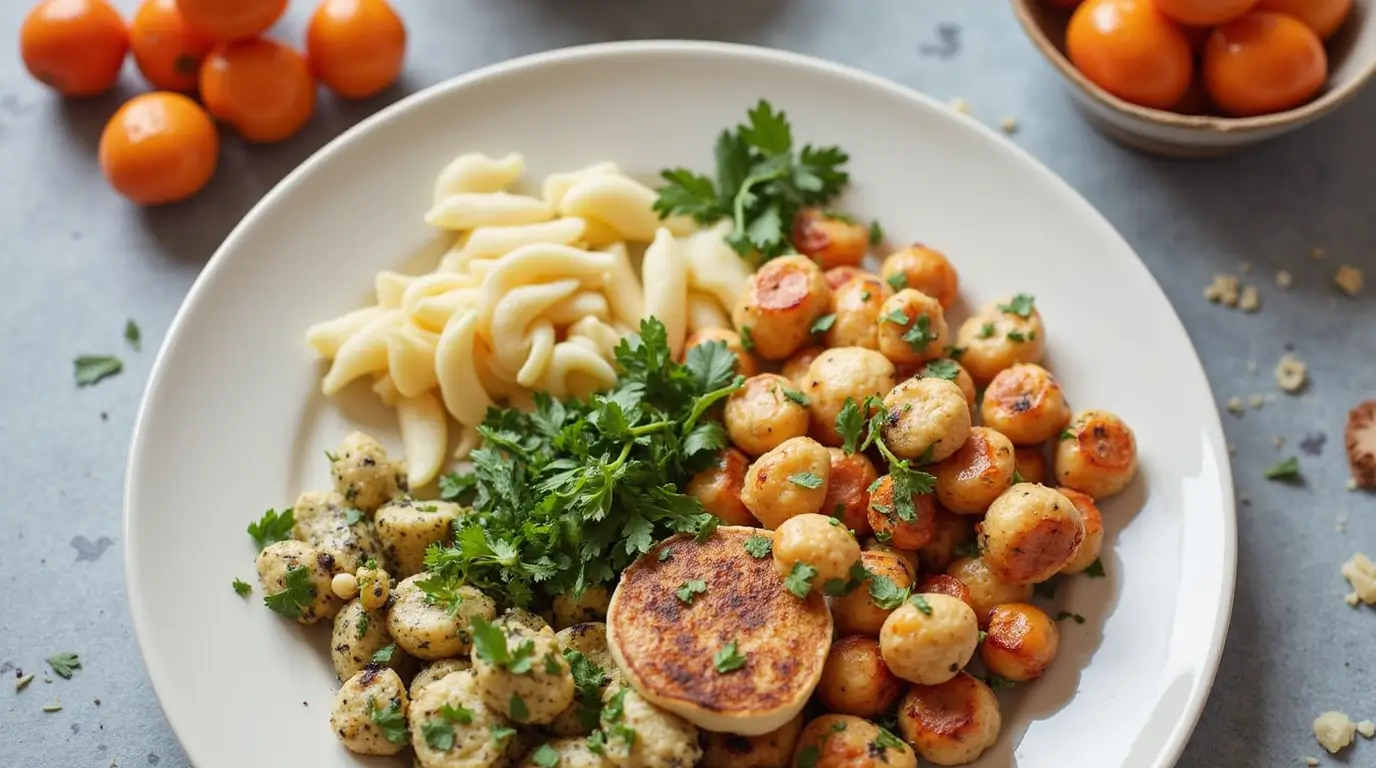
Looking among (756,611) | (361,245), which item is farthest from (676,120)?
(756,611)

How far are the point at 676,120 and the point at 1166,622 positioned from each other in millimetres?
2008

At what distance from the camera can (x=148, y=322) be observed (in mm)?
3604

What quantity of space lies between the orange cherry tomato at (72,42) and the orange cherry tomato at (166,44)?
0.08 m

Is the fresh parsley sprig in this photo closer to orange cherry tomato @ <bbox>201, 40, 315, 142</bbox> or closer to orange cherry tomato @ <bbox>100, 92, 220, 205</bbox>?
orange cherry tomato @ <bbox>201, 40, 315, 142</bbox>

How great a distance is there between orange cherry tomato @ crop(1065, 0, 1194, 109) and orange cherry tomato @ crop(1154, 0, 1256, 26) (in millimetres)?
56

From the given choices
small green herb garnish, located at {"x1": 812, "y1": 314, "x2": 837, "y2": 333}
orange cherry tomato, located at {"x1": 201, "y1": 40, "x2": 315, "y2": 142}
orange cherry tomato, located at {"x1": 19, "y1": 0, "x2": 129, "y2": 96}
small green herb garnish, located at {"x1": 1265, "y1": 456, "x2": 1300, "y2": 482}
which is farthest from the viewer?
orange cherry tomato, located at {"x1": 19, "y1": 0, "x2": 129, "y2": 96}

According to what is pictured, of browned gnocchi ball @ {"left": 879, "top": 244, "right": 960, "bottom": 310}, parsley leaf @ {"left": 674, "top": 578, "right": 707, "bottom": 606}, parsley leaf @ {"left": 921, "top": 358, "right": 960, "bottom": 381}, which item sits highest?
browned gnocchi ball @ {"left": 879, "top": 244, "right": 960, "bottom": 310}

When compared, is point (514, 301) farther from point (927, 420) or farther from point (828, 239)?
point (927, 420)

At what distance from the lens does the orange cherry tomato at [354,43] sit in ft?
12.1

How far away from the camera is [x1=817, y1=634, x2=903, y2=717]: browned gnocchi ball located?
2613 millimetres

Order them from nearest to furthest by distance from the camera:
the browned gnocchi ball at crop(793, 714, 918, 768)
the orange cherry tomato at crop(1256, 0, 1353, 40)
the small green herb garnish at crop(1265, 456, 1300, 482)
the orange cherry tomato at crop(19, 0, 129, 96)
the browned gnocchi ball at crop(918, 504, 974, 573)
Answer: the browned gnocchi ball at crop(793, 714, 918, 768), the browned gnocchi ball at crop(918, 504, 974, 573), the small green herb garnish at crop(1265, 456, 1300, 482), the orange cherry tomato at crop(1256, 0, 1353, 40), the orange cherry tomato at crop(19, 0, 129, 96)

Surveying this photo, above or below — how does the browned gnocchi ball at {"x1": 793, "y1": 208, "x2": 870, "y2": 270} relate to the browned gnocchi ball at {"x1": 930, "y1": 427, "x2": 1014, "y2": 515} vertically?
above

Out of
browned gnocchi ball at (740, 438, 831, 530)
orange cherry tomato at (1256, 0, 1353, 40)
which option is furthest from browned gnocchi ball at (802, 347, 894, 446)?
orange cherry tomato at (1256, 0, 1353, 40)

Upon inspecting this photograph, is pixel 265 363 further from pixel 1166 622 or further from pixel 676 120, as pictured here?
pixel 1166 622
